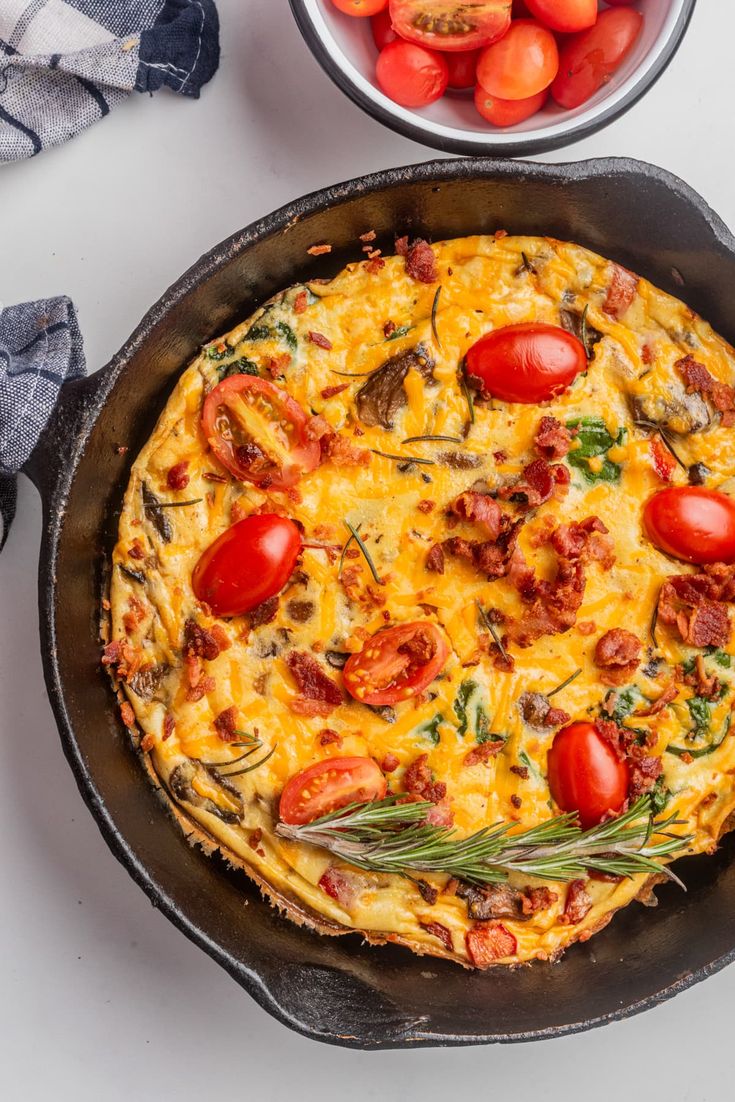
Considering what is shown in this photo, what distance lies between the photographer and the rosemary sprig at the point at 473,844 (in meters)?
3.28

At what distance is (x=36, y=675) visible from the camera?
396 centimetres

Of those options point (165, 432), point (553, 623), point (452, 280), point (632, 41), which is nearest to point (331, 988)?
point (553, 623)

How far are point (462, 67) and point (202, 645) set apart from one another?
7.01 ft

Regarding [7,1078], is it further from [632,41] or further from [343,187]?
[632,41]

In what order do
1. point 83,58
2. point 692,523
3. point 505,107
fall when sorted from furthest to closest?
point 83,58 → point 505,107 → point 692,523

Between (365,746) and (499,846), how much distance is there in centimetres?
51

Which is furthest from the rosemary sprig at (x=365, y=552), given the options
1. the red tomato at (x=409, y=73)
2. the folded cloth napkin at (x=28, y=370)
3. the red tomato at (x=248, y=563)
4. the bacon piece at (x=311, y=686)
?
the red tomato at (x=409, y=73)

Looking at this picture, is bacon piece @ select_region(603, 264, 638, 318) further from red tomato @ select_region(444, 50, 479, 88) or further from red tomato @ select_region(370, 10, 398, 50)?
red tomato @ select_region(370, 10, 398, 50)

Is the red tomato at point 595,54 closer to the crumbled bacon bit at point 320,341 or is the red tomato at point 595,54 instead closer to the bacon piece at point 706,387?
the bacon piece at point 706,387

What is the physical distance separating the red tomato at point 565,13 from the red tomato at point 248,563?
6.09ft

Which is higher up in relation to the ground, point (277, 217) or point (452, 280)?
point (277, 217)

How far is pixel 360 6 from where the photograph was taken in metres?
3.55

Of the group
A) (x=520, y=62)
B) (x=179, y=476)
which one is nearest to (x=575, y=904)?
(x=179, y=476)

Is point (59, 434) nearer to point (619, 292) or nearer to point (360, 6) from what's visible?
point (360, 6)
